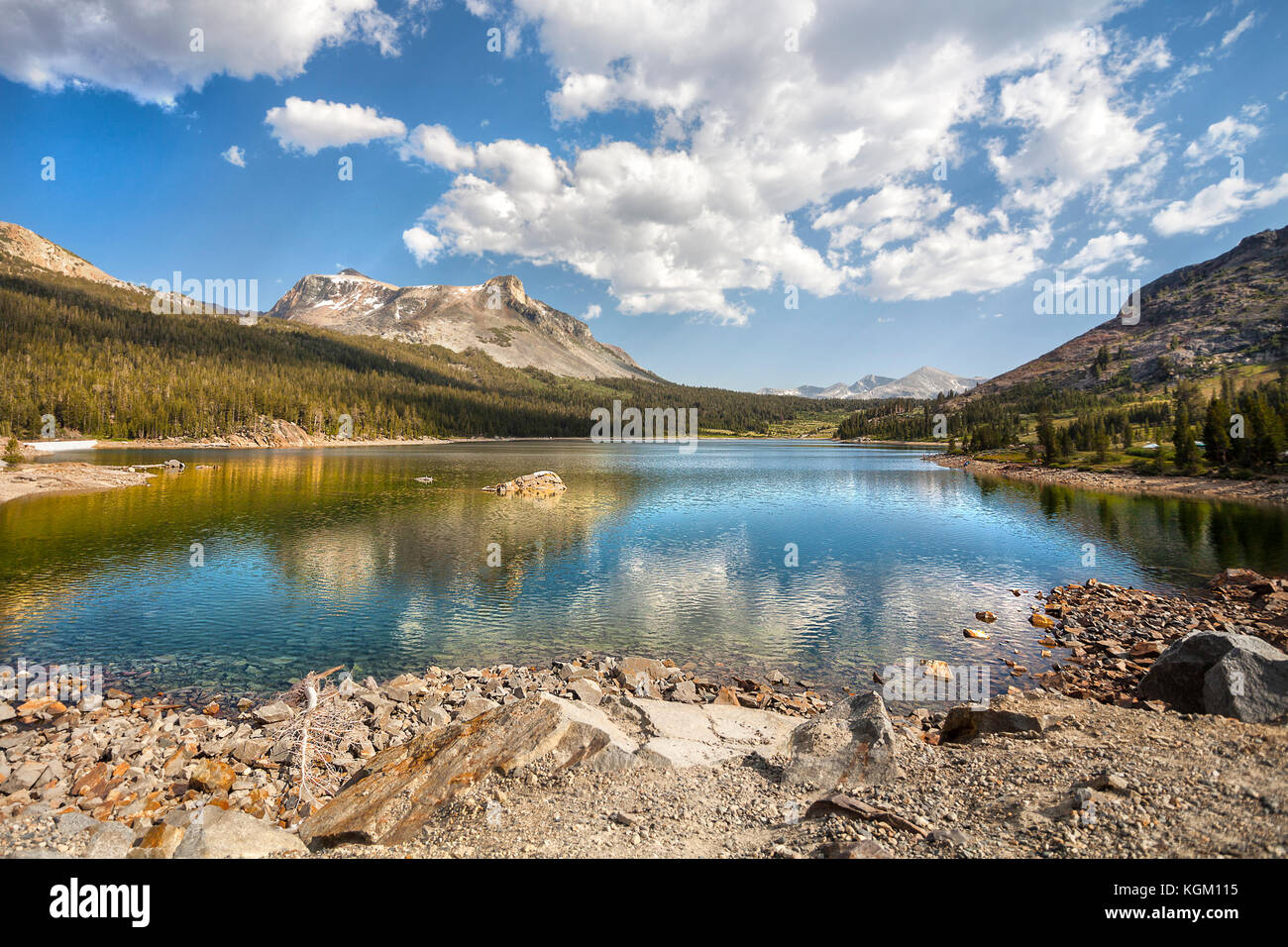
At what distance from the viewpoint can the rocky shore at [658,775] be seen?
7477 mm

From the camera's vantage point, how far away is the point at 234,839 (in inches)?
301

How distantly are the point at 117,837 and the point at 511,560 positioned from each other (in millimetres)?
A: 25705

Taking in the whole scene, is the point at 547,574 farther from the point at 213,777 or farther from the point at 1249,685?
the point at 1249,685

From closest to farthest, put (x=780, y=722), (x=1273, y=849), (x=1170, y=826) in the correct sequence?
(x=1273, y=849) < (x=1170, y=826) < (x=780, y=722)

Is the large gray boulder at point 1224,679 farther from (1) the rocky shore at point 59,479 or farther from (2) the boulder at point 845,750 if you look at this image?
(1) the rocky shore at point 59,479

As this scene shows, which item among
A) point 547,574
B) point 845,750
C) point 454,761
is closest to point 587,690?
point 454,761

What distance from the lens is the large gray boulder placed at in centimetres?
1027

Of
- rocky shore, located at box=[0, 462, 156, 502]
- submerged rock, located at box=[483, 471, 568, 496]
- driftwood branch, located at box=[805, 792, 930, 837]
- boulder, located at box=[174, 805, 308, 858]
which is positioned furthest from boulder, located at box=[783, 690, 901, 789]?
rocky shore, located at box=[0, 462, 156, 502]

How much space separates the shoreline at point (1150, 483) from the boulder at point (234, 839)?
90156 millimetres

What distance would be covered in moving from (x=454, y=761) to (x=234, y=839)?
322cm

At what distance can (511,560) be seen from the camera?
33.9m

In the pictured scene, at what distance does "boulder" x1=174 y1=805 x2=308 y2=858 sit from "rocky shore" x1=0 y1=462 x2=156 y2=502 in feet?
230
